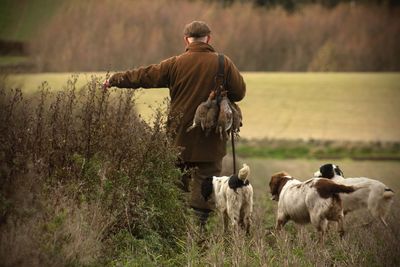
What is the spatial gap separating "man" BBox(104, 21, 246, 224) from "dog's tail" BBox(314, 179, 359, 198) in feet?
4.14

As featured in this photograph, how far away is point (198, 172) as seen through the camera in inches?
382

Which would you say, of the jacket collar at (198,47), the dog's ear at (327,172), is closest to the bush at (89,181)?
the jacket collar at (198,47)

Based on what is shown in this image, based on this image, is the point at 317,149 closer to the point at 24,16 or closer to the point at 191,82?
the point at 24,16

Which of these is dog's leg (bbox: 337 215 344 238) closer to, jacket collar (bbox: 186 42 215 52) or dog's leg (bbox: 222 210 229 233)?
dog's leg (bbox: 222 210 229 233)

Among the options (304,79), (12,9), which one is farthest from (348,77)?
(12,9)

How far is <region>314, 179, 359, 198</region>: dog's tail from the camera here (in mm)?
8859

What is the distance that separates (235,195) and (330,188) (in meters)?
1.06

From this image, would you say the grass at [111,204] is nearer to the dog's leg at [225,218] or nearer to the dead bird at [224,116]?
the dog's leg at [225,218]

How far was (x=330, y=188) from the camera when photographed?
8883 mm

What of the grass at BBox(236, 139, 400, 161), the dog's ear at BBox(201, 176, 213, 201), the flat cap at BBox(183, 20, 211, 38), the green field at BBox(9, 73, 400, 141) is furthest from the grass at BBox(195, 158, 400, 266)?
the green field at BBox(9, 73, 400, 141)

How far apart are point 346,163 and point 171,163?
22363 mm

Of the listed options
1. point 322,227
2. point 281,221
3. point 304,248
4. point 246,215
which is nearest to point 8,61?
point 246,215

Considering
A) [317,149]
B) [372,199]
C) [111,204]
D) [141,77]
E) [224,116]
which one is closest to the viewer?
[111,204]

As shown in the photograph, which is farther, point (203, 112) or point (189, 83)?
point (189, 83)
